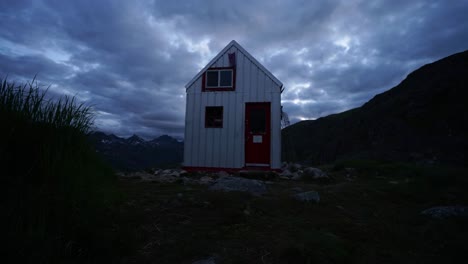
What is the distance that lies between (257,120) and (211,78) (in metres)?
2.75

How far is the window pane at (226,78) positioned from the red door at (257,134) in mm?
1266

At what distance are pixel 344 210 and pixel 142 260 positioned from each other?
3.06 meters

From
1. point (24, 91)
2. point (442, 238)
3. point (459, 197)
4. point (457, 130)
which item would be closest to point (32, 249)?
point (24, 91)

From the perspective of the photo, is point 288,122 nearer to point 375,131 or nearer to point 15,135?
point 15,135

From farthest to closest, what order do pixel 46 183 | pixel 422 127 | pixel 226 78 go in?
pixel 422 127, pixel 226 78, pixel 46 183

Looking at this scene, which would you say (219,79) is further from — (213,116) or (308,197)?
(308,197)

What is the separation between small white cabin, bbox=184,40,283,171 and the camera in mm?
9273

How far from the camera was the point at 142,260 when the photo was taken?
188cm

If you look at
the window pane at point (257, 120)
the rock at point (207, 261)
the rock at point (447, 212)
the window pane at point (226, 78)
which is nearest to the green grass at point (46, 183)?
the rock at point (207, 261)

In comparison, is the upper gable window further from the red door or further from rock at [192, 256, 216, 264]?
rock at [192, 256, 216, 264]

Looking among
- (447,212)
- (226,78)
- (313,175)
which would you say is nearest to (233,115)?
(226,78)

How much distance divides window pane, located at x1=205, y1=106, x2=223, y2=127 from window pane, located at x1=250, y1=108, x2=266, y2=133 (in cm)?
137

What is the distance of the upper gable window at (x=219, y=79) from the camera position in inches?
383

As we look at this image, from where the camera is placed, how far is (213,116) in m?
9.89
